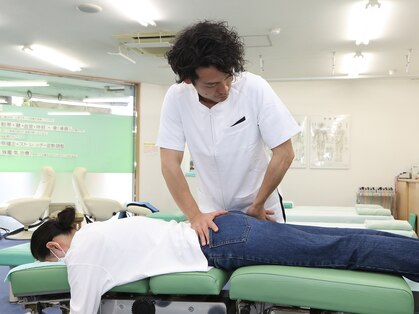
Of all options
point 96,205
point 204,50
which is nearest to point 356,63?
point 96,205

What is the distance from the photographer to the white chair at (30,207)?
4.66 m

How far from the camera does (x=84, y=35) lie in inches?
168

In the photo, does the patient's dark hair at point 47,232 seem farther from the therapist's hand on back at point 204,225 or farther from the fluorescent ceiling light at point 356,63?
the fluorescent ceiling light at point 356,63

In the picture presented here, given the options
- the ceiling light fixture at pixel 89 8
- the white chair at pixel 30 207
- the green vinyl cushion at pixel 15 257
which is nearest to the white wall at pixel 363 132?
the white chair at pixel 30 207

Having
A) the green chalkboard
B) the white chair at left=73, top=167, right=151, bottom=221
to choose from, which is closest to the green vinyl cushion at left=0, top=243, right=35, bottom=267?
the white chair at left=73, top=167, right=151, bottom=221

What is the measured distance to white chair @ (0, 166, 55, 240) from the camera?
15.3ft

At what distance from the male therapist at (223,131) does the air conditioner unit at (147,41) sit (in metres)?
2.69

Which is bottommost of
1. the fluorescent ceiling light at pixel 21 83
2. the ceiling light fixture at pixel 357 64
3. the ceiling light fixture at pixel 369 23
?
the fluorescent ceiling light at pixel 21 83

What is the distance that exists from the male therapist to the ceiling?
2225mm

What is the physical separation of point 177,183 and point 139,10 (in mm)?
2547

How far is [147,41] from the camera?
14.0 feet

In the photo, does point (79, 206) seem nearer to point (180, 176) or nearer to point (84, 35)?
point (84, 35)

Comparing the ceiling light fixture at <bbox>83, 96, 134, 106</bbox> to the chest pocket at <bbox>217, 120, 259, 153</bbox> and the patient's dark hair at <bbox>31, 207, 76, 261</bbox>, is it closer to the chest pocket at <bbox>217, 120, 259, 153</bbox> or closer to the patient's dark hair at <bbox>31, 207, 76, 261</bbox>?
the patient's dark hair at <bbox>31, 207, 76, 261</bbox>

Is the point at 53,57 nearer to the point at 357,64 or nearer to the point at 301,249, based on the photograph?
the point at 357,64
